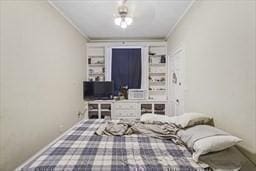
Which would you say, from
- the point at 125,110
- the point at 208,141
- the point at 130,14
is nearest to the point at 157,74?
the point at 125,110

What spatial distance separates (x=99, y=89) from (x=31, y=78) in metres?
3.04

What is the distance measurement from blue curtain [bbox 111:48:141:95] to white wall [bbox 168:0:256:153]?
108 inches

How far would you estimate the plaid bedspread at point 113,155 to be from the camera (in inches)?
62.8

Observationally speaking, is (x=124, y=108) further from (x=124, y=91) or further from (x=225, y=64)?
(x=225, y=64)

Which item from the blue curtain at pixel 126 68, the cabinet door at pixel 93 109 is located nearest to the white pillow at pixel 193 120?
the cabinet door at pixel 93 109

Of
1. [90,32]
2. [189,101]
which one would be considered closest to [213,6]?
[189,101]

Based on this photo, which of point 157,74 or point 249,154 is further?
point 157,74

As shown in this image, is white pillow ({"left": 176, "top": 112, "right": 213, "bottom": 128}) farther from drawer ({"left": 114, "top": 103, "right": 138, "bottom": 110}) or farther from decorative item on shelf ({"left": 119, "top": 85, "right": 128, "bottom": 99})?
decorative item on shelf ({"left": 119, "top": 85, "right": 128, "bottom": 99})

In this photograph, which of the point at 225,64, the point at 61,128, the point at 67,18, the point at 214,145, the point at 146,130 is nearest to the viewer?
the point at 214,145

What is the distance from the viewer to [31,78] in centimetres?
273

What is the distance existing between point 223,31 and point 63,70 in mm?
2794

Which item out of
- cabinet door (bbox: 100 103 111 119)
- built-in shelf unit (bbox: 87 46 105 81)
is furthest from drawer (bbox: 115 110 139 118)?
built-in shelf unit (bbox: 87 46 105 81)

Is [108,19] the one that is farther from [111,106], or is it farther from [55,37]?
→ [111,106]

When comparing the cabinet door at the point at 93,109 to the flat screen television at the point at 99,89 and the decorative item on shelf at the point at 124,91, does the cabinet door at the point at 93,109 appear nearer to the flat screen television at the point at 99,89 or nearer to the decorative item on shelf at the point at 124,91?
the flat screen television at the point at 99,89
